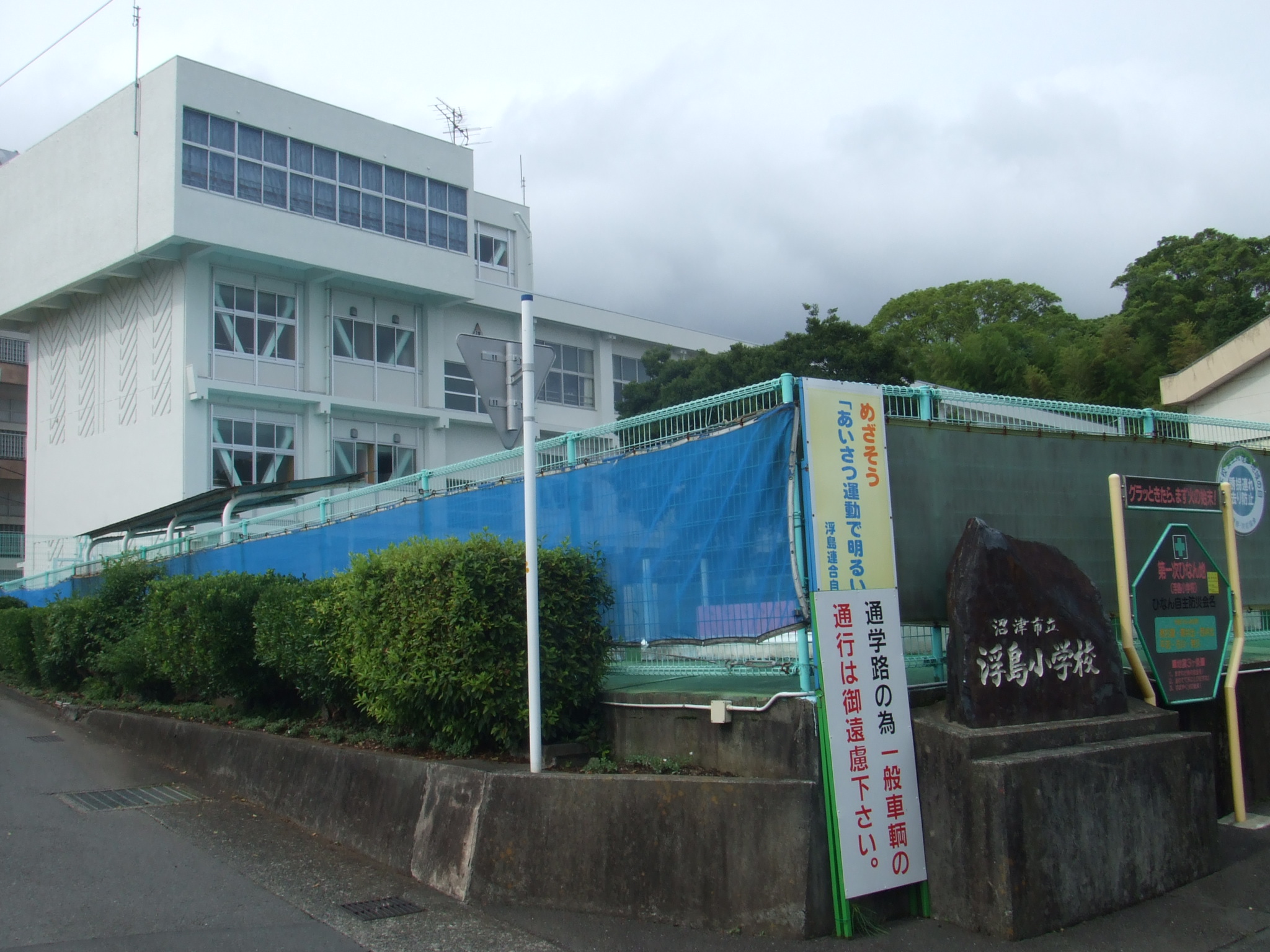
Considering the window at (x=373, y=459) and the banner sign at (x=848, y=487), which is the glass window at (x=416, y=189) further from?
the banner sign at (x=848, y=487)

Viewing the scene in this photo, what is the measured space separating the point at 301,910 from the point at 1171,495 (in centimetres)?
644

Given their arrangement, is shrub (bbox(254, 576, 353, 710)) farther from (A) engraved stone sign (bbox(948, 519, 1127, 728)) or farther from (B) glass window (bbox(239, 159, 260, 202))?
(B) glass window (bbox(239, 159, 260, 202))

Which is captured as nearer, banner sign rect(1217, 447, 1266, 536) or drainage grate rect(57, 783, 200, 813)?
drainage grate rect(57, 783, 200, 813)

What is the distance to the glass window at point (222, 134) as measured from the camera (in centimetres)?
2628

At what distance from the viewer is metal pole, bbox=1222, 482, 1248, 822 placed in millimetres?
7266

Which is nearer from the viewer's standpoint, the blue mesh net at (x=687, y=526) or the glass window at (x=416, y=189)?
the blue mesh net at (x=687, y=526)

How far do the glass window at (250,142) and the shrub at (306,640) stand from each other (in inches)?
795

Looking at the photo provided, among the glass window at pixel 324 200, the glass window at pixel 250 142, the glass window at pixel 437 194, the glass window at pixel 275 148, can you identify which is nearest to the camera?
the glass window at pixel 250 142

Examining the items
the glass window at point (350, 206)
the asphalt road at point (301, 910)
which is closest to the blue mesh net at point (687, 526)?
the asphalt road at point (301, 910)

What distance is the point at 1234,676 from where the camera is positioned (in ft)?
24.2

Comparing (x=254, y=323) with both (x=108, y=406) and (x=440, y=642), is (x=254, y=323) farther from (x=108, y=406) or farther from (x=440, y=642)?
(x=440, y=642)

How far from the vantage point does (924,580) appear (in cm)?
651

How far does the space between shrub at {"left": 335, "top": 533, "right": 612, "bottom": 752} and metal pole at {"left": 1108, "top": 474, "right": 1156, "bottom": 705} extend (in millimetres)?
3496

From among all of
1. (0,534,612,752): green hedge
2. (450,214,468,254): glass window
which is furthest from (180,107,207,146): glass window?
(0,534,612,752): green hedge
